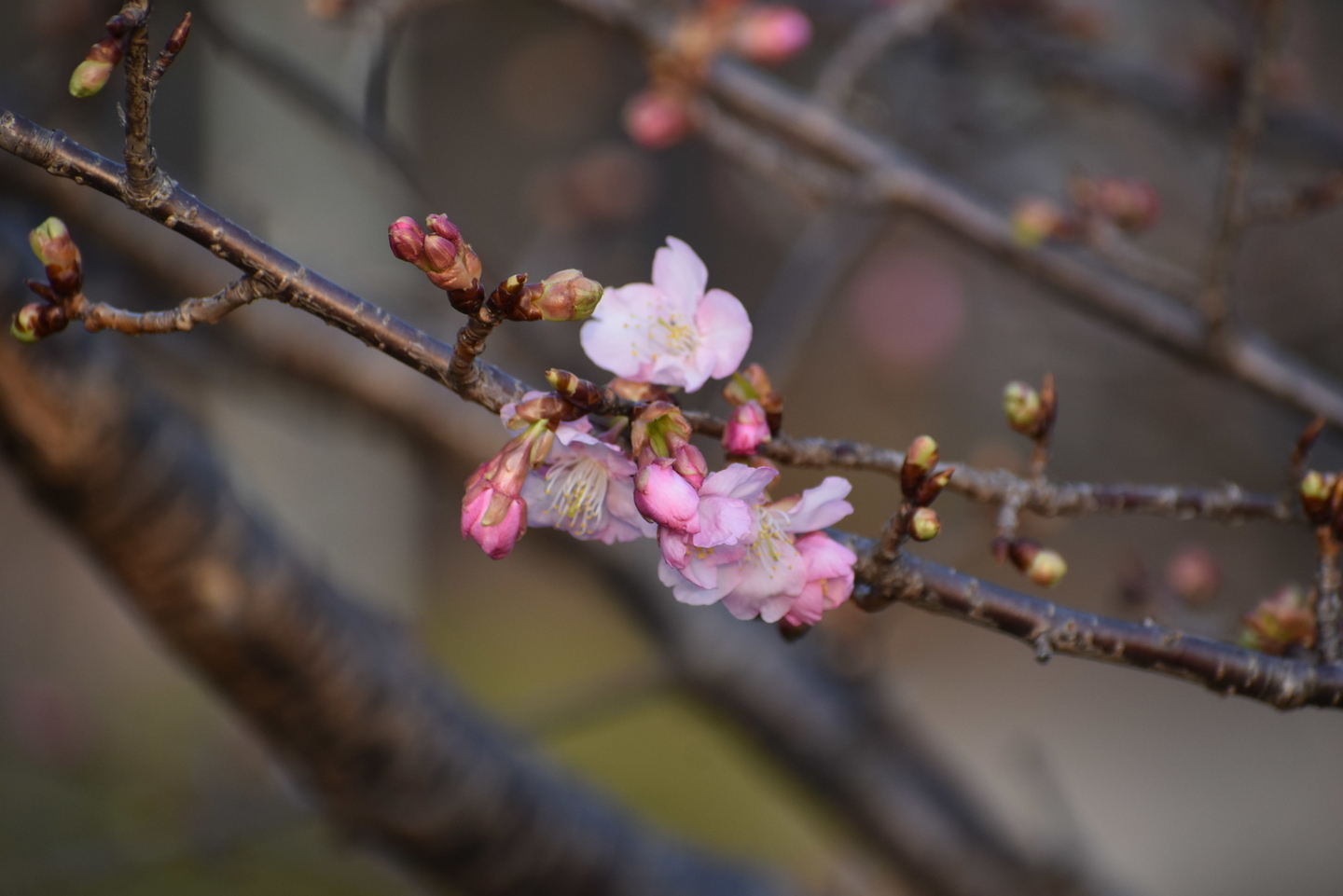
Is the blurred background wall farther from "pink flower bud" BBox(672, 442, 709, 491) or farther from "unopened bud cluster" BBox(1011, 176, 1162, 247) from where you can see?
"pink flower bud" BBox(672, 442, 709, 491)

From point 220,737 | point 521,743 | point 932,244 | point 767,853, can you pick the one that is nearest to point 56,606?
point 220,737

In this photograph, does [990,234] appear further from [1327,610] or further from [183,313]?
[183,313]

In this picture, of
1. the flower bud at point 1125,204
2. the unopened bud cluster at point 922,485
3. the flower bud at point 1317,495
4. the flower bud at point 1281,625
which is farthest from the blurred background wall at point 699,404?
the unopened bud cluster at point 922,485

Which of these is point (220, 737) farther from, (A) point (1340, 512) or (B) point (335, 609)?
(A) point (1340, 512)

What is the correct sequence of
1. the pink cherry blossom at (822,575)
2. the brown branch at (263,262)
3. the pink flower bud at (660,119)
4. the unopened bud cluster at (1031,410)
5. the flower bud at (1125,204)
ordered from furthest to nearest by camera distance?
the pink flower bud at (660,119) < the flower bud at (1125,204) < the unopened bud cluster at (1031,410) < the pink cherry blossom at (822,575) < the brown branch at (263,262)

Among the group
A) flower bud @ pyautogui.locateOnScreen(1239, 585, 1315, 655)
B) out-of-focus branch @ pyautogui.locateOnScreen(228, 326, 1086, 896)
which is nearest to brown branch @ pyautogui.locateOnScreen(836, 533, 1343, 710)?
flower bud @ pyautogui.locateOnScreen(1239, 585, 1315, 655)

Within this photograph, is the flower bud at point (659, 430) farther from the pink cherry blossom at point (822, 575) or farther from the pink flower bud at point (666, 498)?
the pink cherry blossom at point (822, 575)
